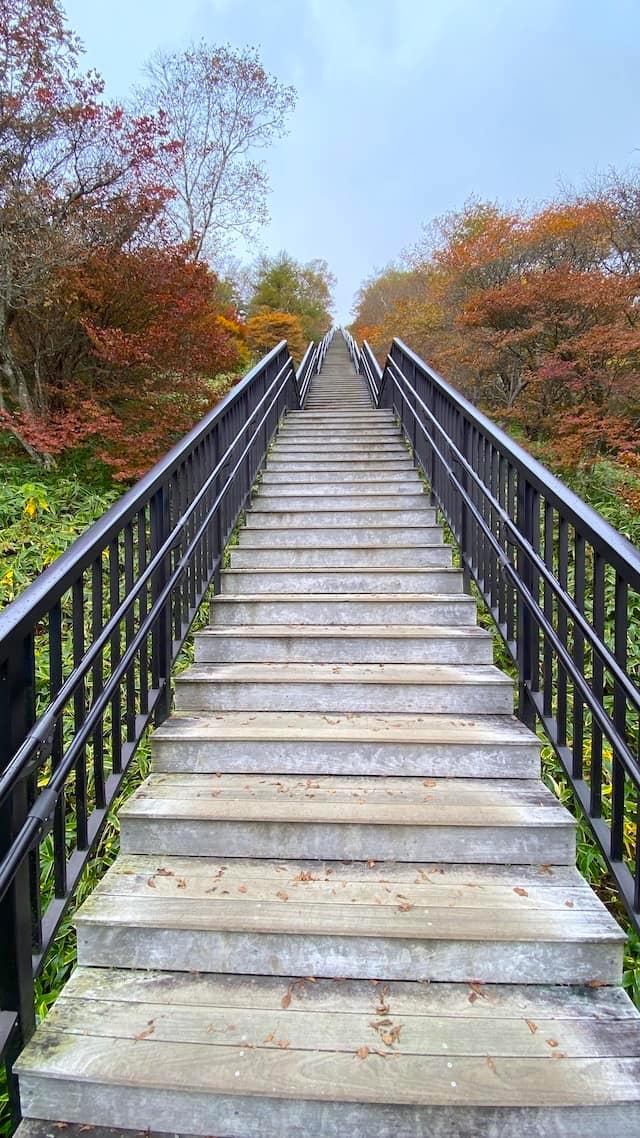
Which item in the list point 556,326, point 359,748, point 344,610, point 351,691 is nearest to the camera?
point 359,748

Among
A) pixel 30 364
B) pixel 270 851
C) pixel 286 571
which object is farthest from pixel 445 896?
pixel 30 364

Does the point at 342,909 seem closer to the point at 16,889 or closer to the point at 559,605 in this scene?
the point at 16,889

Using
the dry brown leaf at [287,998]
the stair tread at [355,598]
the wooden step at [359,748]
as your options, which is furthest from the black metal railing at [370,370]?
the dry brown leaf at [287,998]

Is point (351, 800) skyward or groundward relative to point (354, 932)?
skyward

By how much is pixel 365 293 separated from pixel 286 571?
26551 mm

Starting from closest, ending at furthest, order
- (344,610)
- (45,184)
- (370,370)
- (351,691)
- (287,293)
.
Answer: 1. (351,691)
2. (344,610)
3. (45,184)
4. (370,370)
5. (287,293)

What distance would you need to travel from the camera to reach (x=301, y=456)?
5.07 m

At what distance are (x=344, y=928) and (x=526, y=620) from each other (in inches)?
50.6

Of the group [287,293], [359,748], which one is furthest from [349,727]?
[287,293]

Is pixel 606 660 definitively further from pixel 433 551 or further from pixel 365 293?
pixel 365 293

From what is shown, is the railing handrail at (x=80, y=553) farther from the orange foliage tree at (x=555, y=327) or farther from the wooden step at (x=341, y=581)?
the orange foliage tree at (x=555, y=327)

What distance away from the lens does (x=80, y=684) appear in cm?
154

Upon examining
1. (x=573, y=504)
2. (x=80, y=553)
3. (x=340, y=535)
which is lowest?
(x=340, y=535)

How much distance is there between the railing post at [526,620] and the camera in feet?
7.37
